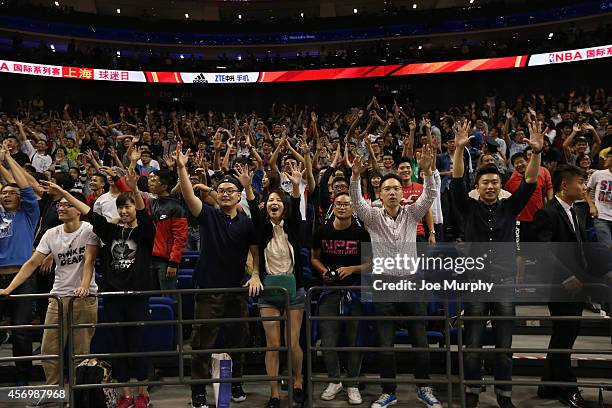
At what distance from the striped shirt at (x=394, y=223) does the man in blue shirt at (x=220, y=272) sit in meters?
→ 0.94

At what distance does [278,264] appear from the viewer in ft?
14.8

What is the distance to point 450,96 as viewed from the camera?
72.0 ft

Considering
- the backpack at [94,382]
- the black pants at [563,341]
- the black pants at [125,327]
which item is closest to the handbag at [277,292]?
the black pants at [125,327]

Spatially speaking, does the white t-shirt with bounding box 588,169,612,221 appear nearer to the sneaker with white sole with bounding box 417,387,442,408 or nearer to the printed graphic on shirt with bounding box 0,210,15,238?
the sneaker with white sole with bounding box 417,387,442,408

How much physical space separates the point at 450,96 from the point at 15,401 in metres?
20.3

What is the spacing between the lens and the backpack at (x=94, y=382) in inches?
163

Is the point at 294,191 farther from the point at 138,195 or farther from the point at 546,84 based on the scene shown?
the point at 546,84

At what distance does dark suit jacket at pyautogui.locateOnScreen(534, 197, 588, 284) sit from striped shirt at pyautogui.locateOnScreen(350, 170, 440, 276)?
0.92 metres

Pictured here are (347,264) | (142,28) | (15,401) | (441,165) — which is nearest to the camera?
(15,401)

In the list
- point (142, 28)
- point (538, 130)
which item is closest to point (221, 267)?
point (538, 130)

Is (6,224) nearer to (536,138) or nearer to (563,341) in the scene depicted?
(536,138)

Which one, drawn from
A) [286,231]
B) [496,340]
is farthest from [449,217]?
[286,231]

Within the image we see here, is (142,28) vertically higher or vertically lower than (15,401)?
higher

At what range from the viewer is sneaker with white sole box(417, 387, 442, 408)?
4.36 m
